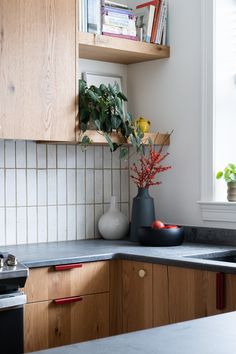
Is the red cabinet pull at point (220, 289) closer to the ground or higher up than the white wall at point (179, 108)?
closer to the ground

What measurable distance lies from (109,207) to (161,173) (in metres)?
0.37

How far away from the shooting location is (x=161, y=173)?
A: 3.73 m

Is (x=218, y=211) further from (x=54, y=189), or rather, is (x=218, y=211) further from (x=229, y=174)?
(x=54, y=189)

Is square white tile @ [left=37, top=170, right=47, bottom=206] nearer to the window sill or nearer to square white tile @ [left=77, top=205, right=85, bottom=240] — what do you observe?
square white tile @ [left=77, top=205, right=85, bottom=240]

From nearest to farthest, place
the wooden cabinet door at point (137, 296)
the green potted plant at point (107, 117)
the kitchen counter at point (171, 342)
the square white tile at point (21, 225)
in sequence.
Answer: the kitchen counter at point (171, 342) → the wooden cabinet door at point (137, 296) → the green potted plant at point (107, 117) → the square white tile at point (21, 225)

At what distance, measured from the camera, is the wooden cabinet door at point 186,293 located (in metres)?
2.72

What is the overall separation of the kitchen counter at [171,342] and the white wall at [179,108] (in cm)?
214

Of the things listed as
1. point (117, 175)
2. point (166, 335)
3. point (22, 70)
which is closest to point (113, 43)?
point (22, 70)

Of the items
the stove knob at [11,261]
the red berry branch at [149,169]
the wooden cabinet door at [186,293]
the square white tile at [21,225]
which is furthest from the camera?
the red berry branch at [149,169]

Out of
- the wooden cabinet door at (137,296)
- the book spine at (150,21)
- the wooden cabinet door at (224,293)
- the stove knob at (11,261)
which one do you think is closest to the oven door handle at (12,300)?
the stove knob at (11,261)

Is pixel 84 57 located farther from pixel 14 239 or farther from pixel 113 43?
pixel 14 239

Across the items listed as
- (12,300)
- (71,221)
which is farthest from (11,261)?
(71,221)

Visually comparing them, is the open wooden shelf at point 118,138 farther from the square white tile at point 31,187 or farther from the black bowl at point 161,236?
the black bowl at point 161,236

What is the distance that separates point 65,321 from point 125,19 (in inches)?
66.1
